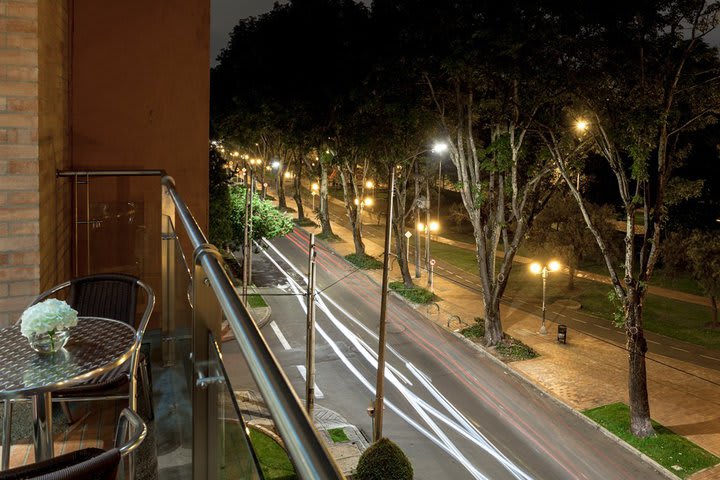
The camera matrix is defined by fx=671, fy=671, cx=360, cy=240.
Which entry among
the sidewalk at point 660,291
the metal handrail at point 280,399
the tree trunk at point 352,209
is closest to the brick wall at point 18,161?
the metal handrail at point 280,399

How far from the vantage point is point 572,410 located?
744 inches

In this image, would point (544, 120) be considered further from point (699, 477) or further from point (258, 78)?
point (258, 78)

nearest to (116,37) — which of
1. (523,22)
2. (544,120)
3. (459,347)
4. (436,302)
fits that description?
(523,22)

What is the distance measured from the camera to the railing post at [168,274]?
4.54 m

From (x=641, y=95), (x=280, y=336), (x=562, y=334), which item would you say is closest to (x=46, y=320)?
(x=641, y=95)

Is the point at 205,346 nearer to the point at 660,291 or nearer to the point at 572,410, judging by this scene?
the point at 572,410

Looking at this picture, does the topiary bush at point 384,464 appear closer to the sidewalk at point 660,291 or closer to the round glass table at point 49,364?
the round glass table at point 49,364

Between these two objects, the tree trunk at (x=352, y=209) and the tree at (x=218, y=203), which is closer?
the tree at (x=218, y=203)

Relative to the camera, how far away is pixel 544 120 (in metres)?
19.5

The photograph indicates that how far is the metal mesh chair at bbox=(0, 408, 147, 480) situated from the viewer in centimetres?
167

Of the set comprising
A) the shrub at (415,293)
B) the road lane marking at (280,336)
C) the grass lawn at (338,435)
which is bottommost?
the grass lawn at (338,435)

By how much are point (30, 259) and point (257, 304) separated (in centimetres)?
2392

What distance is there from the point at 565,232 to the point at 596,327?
18.2 ft

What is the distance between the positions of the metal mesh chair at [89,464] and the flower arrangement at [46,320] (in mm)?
675
